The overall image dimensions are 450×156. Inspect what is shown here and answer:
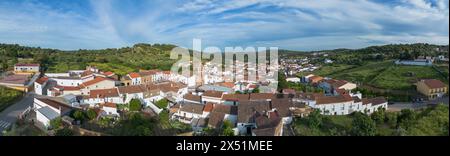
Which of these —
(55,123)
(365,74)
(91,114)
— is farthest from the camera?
(365,74)

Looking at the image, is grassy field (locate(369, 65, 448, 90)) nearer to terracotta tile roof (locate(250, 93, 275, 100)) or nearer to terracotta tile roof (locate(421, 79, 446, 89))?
terracotta tile roof (locate(421, 79, 446, 89))

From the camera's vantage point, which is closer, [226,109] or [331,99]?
[226,109]

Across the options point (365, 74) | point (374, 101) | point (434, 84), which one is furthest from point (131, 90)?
point (365, 74)

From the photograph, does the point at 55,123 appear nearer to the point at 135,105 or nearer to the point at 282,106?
the point at 135,105

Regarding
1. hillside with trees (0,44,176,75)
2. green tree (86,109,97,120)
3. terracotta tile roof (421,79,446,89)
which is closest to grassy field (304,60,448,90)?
terracotta tile roof (421,79,446,89)

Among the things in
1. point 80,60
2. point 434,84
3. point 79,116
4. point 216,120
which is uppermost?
point 80,60
